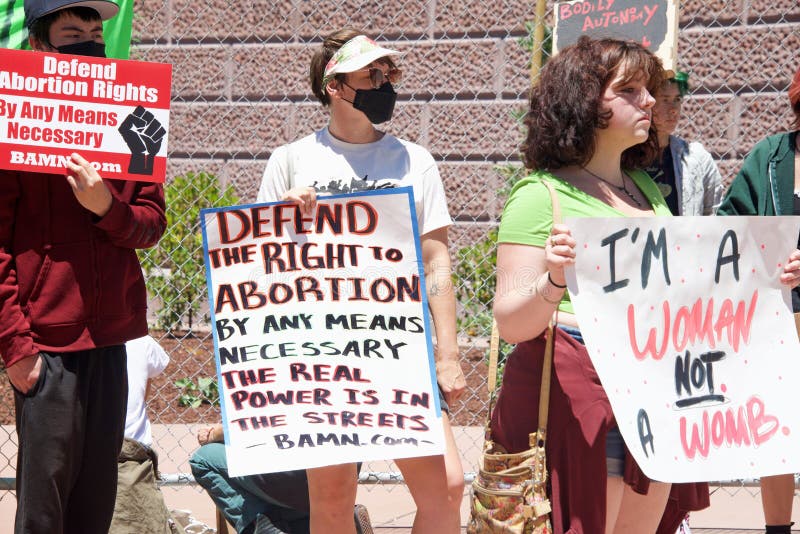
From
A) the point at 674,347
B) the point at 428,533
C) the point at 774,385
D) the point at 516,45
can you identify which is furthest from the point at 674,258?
the point at 516,45

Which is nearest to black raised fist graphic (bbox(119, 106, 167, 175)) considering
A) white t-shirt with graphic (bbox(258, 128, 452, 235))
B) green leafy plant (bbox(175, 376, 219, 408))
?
white t-shirt with graphic (bbox(258, 128, 452, 235))

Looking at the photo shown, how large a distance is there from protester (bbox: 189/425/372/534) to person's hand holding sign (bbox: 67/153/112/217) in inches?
47.9

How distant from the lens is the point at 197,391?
716 centimetres

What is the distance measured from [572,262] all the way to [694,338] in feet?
1.72

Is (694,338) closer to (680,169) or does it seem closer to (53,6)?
(680,169)

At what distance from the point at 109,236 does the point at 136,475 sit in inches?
45.6

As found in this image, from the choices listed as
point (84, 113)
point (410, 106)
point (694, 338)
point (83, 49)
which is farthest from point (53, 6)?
point (410, 106)

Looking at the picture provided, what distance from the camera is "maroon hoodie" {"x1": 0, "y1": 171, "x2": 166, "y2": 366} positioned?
3273 millimetres

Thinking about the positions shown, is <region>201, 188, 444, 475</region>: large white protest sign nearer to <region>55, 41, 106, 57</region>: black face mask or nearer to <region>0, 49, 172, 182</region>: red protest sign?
<region>0, 49, 172, 182</region>: red protest sign

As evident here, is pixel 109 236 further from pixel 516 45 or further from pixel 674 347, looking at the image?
pixel 516 45

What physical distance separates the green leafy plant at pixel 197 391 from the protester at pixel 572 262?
413 centimetres

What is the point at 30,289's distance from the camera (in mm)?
3297

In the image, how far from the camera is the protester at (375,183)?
3.52 metres

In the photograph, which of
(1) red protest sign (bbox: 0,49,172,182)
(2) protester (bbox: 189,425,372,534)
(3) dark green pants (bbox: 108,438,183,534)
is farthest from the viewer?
(3) dark green pants (bbox: 108,438,183,534)
